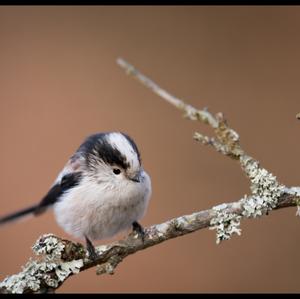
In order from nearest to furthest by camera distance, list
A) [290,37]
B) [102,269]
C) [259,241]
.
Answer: [102,269] < [259,241] < [290,37]

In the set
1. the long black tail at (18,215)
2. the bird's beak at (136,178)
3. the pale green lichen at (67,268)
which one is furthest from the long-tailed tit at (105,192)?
the pale green lichen at (67,268)

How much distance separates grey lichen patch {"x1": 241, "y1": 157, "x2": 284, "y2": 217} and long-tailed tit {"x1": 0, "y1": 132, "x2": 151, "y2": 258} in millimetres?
429

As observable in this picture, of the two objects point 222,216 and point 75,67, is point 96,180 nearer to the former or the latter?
point 222,216

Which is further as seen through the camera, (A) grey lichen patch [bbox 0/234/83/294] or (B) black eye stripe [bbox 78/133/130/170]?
(B) black eye stripe [bbox 78/133/130/170]

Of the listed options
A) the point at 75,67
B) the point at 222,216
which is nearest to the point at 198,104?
the point at 75,67

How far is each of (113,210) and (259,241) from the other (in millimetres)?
641

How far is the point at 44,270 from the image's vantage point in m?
1.12

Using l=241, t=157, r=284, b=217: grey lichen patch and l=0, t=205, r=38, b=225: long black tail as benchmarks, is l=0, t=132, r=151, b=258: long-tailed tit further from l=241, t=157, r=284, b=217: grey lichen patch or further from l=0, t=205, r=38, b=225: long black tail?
l=241, t=157, r=284, b=217: grey lichen patch

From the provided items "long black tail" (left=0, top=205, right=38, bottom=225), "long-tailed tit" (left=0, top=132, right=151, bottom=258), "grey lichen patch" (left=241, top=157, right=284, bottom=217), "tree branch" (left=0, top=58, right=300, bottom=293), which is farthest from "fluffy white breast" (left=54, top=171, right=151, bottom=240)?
"grey lichen patch" (left=241, top=157, right=284, bottom=217)

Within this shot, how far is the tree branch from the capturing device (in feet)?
3.55

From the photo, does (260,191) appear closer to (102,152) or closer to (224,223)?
(224,223)

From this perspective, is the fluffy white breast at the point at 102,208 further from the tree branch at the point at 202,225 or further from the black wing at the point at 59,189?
the tree branch at the point at 202,225

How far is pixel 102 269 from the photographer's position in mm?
1138

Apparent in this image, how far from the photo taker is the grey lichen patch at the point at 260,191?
1110 millimetres
